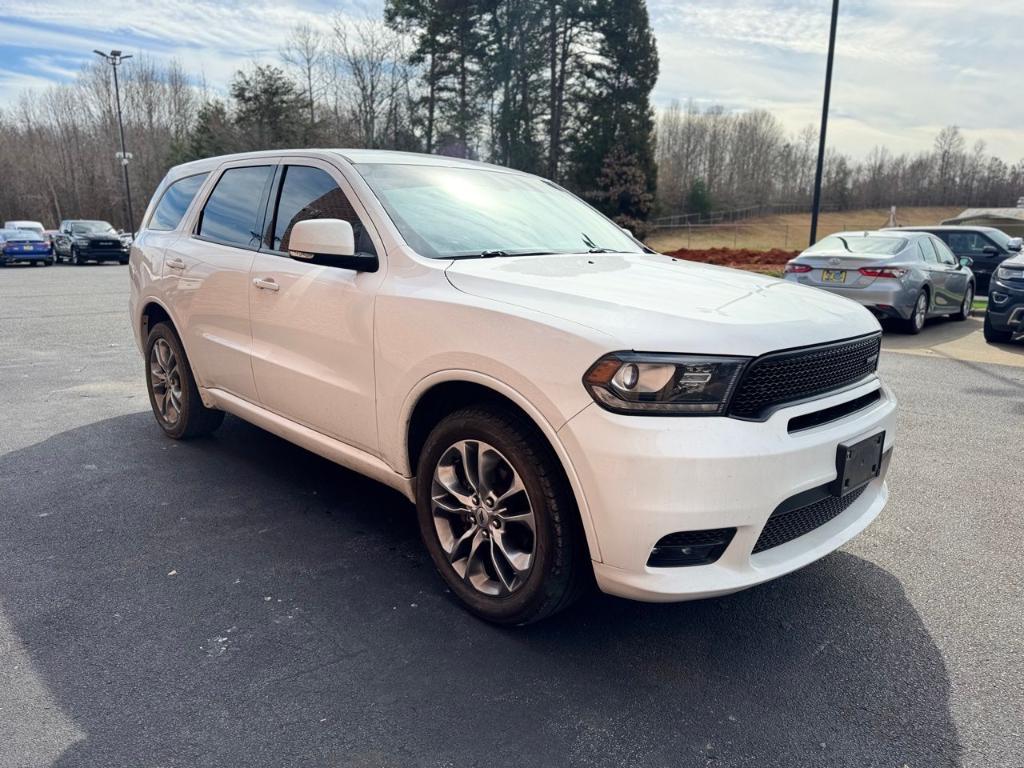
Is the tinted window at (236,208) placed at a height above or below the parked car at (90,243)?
above

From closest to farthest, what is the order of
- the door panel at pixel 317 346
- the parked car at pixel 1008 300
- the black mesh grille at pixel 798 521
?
the black mesh grille at pixel 798 521 → the door panel at pixel 317 346 → the parked car at pixel 1008 300

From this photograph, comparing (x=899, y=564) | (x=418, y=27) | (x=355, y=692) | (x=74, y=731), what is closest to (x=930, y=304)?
(x=899, y=564)

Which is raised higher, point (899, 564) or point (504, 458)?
point (504, 458)

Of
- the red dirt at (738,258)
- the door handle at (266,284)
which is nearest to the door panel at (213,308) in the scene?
the door handle at (266,284)

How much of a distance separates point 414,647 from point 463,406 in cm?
93

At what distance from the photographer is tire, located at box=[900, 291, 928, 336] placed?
1048cm

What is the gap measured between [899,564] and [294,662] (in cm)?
274

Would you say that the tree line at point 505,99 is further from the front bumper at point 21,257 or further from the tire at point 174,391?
the tire at point 174,391

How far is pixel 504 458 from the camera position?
8.52 ft

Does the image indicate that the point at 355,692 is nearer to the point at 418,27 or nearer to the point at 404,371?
the point at 404,371

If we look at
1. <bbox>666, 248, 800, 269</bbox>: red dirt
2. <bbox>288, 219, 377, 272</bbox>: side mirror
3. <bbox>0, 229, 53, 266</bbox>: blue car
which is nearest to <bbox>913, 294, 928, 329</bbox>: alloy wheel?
<bbox>288, 219, 377, 272</bbox>: side mirror

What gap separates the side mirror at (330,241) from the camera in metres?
3.04

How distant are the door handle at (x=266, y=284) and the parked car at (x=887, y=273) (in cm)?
873

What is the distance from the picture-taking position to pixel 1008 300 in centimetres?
945
